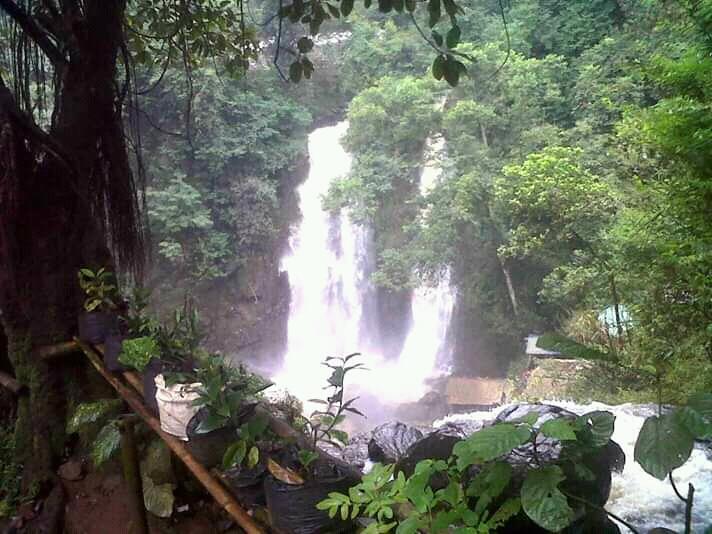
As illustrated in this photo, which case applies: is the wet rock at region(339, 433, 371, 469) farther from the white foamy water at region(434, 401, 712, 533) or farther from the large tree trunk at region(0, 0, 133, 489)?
the large tree trunk at region(0, 0, 133, 489)

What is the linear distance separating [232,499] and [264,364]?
947 cm

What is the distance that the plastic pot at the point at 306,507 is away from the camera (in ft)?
3.72

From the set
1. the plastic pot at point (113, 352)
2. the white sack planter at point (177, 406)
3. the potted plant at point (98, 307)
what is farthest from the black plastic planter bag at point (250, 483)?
the potted plant at point (98, 307)

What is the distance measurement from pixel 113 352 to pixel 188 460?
29.7 inches

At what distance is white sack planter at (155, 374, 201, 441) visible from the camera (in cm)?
164

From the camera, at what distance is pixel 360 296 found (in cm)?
1068

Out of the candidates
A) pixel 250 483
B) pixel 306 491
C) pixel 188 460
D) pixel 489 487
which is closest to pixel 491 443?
pixel 489 487

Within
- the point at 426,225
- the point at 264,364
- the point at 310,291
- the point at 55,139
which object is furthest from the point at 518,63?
the point at 55,139

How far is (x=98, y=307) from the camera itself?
236cm

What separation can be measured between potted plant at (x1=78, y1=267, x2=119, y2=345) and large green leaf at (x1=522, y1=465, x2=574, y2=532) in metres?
1.87

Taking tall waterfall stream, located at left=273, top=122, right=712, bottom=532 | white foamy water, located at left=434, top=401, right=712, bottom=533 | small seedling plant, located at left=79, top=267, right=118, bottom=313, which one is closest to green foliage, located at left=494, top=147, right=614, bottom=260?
tall waterfall stream, located at left=273, top=122, right=712, bottom=532

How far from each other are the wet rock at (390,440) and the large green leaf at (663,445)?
119 inches

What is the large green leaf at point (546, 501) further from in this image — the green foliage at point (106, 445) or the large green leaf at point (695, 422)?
the green foliage at point (106, 445)

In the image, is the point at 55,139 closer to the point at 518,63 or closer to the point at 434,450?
the point at 434,450
